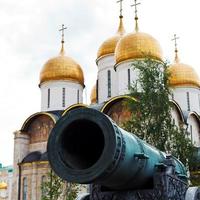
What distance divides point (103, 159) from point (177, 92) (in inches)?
875

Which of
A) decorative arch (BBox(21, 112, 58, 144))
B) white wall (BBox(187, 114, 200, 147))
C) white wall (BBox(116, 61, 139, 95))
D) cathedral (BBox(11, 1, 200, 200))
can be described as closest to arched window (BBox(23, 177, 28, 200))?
cathedral (BBox(11, 1, 200, 200))

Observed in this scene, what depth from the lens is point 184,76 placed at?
25828 mm

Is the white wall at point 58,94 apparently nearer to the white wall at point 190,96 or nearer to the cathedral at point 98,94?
the cathedral at point 98,94

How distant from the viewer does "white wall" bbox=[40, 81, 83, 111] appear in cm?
2534

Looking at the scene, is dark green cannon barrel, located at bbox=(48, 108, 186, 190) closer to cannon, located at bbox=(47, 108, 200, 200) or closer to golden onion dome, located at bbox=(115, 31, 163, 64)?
cannon, located at bbox=(47, 108, 200, 200)

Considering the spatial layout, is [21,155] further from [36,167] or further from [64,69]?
[64,69]

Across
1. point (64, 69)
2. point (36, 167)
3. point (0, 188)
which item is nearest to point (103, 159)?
point (36, 167)

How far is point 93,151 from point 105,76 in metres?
21.4

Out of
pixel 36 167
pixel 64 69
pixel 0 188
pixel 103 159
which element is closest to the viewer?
pixel 103 159

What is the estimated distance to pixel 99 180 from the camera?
4.16 m

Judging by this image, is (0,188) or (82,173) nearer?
(82,173)

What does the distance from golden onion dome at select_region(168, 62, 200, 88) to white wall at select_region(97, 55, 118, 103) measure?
3393mm

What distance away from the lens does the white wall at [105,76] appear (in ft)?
81.9

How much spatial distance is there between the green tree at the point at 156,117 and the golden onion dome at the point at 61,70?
412 inches
